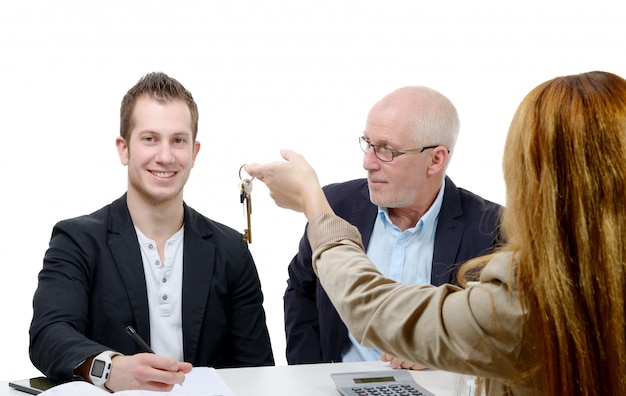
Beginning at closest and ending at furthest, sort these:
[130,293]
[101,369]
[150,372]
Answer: [150,372], [101,369], [130,293]

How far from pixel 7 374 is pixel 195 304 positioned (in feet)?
5.97

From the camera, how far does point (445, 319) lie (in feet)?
4.77

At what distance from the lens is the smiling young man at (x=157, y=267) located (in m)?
2.60

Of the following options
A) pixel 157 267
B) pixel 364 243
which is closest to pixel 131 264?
pixel 157 267

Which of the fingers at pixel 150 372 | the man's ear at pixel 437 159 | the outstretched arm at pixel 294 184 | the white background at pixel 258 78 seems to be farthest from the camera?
the white background at pixel 258 78

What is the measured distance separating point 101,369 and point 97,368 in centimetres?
1

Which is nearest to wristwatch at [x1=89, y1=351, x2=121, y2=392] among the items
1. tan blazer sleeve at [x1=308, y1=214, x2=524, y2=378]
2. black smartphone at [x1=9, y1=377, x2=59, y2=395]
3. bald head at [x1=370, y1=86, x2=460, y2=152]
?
black smartphone at [x1=9, y1=377, x2=59, y2=395]

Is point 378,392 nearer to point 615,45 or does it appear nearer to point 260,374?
point 260,374

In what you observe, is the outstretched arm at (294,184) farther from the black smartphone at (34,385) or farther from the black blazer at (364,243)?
the black blazer at (364,243)

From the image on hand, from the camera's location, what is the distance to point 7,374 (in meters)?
4.04

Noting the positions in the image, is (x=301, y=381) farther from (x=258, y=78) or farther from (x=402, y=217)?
(x=258, y=78)

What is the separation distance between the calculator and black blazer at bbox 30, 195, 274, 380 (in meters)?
0.55

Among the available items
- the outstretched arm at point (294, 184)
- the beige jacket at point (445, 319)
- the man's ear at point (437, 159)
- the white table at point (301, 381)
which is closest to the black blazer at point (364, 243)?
the man's ear at point (437, 159)

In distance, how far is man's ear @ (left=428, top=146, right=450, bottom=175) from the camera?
3020 millimetres
